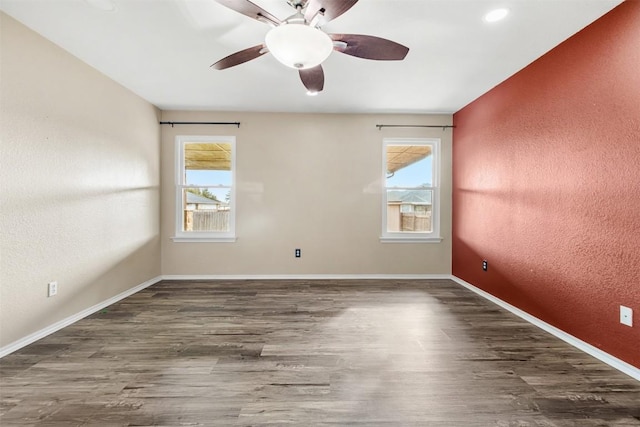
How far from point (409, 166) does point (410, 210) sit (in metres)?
0.69

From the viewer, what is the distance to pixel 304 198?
3982 millimetres

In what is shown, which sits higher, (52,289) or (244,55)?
(244,55)

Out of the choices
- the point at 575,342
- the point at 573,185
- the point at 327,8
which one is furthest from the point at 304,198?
the point at 575,342

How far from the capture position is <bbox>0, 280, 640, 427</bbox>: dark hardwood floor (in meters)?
1.41

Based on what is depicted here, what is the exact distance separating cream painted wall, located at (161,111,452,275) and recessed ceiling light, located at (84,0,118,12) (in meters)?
2.02

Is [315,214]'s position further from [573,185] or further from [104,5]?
[104,5]

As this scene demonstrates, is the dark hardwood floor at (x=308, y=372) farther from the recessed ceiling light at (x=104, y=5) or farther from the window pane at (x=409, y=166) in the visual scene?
the recessed ceiling light at (x=104, y=5)

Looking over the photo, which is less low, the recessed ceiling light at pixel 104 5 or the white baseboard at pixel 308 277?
the recessed ceiling light at pixel 104 5

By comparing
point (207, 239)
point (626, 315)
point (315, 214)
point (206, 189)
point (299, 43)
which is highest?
point (299, 43)

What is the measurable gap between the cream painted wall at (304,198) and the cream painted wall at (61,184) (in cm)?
75

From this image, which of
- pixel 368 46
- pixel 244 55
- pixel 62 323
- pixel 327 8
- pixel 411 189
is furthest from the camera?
pixel 411 189

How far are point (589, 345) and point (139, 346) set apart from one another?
3.46 meters

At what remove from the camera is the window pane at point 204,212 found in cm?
403

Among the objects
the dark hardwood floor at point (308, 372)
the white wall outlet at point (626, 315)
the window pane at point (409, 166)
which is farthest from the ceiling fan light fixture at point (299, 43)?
the window pane at point (409, 166)
